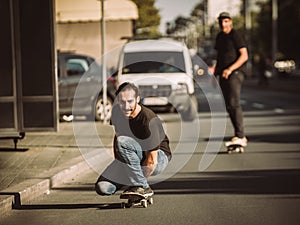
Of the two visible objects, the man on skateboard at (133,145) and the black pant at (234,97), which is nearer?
the man on skateboard at (133,145)

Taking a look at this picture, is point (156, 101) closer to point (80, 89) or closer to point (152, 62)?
point (152, 62)

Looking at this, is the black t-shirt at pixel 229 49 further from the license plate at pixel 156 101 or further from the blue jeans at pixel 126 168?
the license plate at pixel 156 101

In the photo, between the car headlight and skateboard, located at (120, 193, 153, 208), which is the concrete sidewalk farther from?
the car headlight

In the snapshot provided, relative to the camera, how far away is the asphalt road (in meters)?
8.41

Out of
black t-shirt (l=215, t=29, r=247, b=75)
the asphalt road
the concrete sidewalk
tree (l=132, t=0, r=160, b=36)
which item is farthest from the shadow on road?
tree (l=132, t=0, r=160, b=36)

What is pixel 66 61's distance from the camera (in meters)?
20.7

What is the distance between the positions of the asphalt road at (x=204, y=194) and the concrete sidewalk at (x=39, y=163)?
0.46ft

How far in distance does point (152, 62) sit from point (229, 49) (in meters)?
7.36

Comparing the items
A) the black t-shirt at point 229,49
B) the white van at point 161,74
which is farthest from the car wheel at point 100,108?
the black t-shirt at point 229,49

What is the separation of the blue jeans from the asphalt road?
24 centimetres

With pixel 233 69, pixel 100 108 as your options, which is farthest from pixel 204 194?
pixel 100 108

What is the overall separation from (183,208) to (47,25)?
217 inches

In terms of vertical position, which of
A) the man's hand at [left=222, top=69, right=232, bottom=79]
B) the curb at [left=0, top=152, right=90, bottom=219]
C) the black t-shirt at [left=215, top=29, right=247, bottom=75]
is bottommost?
the curb at [left=0, top=152, right=90, bottom=219]

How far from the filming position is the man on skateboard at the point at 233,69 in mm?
14125
